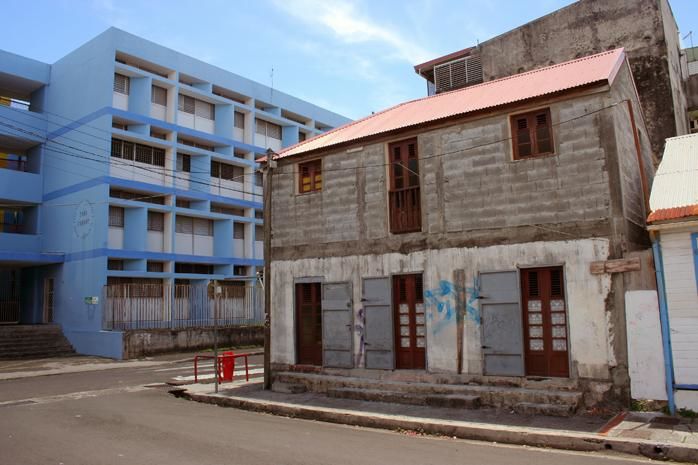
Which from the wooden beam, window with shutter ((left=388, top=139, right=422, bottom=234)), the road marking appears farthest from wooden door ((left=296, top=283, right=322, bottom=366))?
the wooden beam

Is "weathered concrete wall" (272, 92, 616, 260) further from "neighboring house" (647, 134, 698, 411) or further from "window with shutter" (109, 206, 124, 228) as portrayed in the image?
"window with shutter" (109, 206, 124, 228)

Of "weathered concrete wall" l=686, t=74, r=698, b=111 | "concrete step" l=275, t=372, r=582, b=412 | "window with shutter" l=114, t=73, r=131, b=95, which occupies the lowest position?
"concrete step" l=275, t=372, r=582, b=412

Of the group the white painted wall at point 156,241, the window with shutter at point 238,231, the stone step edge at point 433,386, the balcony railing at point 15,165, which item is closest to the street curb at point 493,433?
the stone step edge at point 433,386

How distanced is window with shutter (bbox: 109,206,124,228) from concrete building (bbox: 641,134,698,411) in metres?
23.7

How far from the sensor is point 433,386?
11773mm

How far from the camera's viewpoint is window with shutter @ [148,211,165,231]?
28.7 meters

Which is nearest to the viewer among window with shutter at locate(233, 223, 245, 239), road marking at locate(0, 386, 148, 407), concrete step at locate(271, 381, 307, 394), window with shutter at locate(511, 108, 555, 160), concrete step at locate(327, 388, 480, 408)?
concrete step at locate(327, 388, 480, 408)

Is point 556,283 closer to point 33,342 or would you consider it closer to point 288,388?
point 288,388

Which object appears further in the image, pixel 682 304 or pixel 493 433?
pixel 682 304

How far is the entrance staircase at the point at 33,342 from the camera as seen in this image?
78.4 ft

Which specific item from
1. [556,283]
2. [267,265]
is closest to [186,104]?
[267,265]

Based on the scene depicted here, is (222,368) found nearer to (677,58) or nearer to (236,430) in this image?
(236,430)

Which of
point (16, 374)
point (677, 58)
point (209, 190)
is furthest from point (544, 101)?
point (209, 190)

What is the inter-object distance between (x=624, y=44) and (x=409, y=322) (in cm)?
1060
